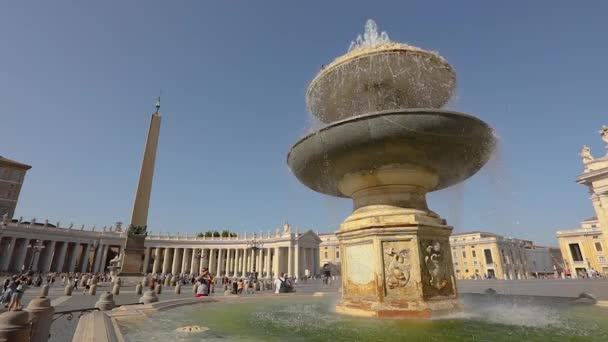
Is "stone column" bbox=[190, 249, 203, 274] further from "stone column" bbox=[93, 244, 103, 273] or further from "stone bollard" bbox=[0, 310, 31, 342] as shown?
"stone bollard" bbox=[0, 310, 31, 342]

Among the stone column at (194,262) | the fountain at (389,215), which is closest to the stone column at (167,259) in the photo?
the stone column at (194,262)

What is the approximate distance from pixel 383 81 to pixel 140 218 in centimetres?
2530

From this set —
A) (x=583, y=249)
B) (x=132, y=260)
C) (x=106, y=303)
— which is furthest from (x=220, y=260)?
(x=583, y=249)

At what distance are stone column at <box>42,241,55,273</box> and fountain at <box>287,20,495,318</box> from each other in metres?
75.4

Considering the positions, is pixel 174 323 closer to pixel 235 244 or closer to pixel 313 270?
pixel 235 244

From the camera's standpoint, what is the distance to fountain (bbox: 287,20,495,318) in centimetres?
609

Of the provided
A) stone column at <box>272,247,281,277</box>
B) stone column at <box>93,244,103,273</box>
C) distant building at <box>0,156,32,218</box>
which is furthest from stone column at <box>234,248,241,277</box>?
distant building at <box>0,156,32,218</box>

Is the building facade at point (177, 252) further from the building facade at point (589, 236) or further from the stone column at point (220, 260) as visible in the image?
the building facade at point (589, 236)

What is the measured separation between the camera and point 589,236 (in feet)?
208

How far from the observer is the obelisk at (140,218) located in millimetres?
25623

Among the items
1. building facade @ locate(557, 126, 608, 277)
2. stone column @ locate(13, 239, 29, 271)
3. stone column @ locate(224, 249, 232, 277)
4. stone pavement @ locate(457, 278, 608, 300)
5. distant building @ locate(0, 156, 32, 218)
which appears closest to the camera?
stone pavement @ locate(457, 278, 608, 300)

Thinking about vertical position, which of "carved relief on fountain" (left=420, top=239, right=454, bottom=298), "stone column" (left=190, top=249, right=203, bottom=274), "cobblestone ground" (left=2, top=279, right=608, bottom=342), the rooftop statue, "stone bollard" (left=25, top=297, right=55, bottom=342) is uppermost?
the rooftop statue

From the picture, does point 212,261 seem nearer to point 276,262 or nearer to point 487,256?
point 276,262

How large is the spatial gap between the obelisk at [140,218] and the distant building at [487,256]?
75.0m
